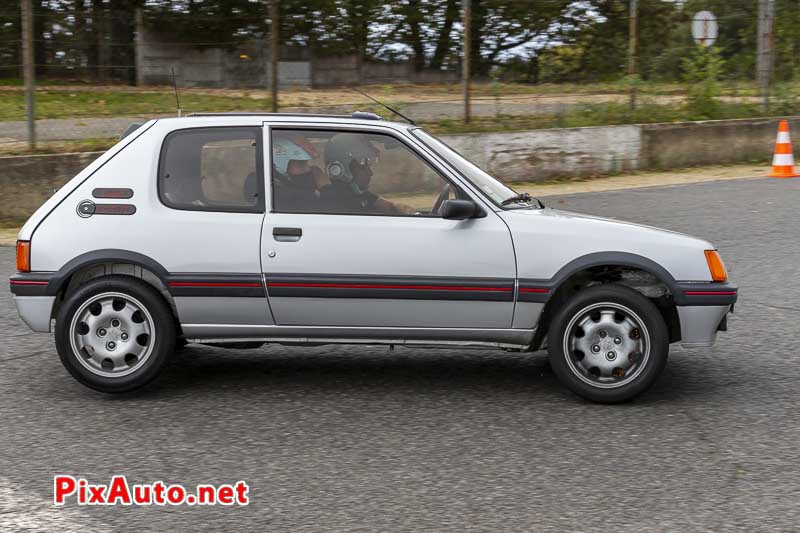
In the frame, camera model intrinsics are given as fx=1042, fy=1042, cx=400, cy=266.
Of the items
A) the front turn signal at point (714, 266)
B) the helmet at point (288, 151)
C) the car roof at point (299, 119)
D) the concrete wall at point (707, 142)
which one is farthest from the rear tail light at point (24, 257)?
the concrete wall at point (707, 142)

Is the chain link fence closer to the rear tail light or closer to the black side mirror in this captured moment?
the rear tail light

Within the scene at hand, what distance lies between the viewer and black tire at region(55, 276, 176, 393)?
552 centimetres

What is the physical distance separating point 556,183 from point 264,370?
924 centimetres

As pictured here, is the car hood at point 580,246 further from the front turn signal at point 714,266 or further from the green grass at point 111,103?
the green grass at point 111,103

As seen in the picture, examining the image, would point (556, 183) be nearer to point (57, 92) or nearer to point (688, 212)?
point (688, 212)

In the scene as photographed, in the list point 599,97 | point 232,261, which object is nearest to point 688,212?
point 599,97

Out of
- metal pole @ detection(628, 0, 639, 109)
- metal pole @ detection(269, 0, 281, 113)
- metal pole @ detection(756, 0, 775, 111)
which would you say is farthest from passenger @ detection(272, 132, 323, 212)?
metal pole @ detection(756, 0, 775, 111)

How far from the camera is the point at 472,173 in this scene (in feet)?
19.0

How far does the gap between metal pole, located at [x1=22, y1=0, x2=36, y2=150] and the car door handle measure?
8.13 meters

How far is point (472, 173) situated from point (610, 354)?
4.09 ft

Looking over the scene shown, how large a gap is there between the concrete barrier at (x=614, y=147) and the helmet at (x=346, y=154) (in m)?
8.64

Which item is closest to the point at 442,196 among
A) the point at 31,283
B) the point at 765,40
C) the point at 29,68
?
the point at 31,283

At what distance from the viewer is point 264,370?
6270mm

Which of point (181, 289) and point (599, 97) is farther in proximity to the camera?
point (599, 97)
